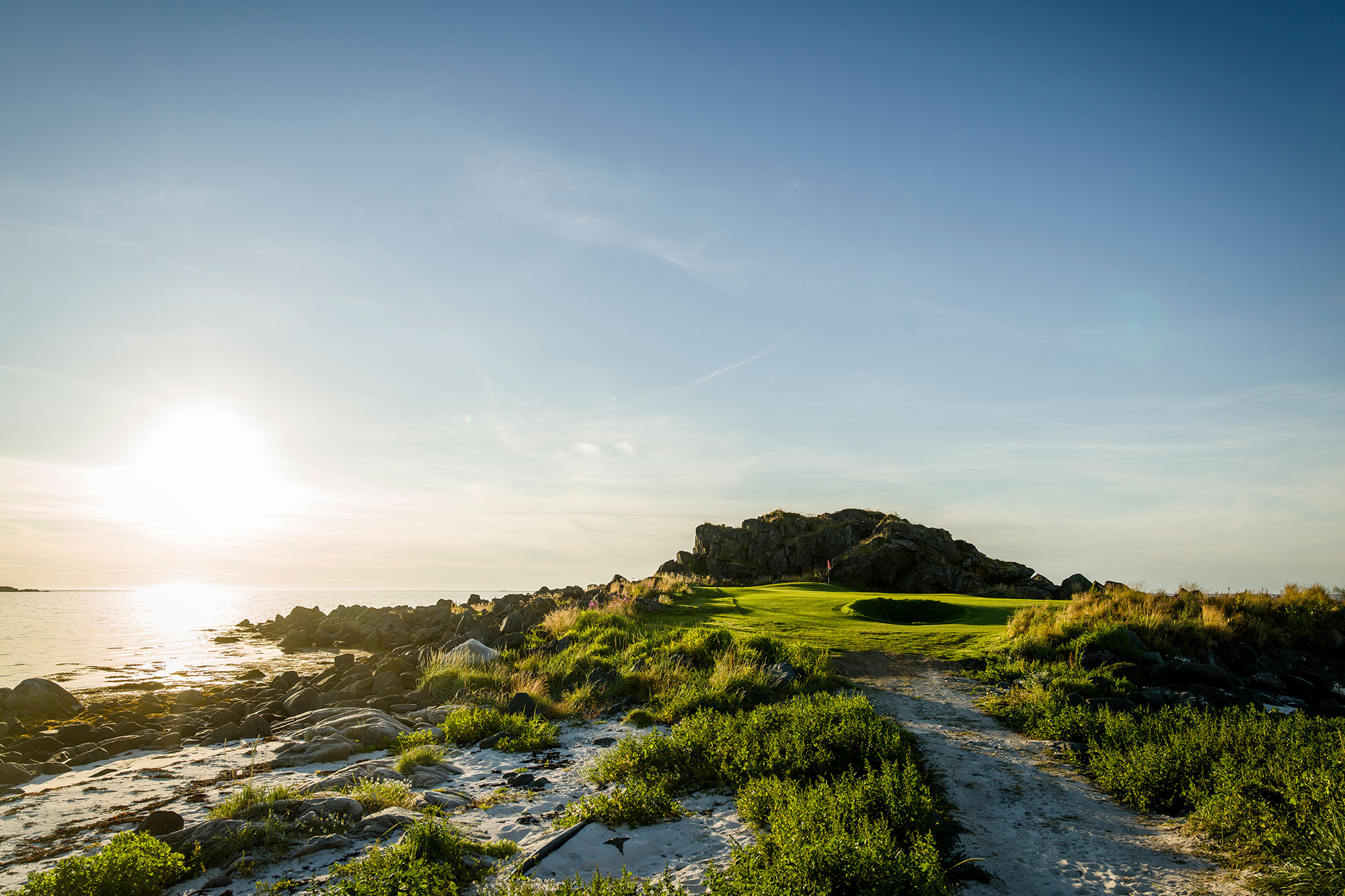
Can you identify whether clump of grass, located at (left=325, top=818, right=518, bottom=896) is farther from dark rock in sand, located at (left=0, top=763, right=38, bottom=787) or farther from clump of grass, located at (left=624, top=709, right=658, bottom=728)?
dark rock in sand, located at (left=0, top=763, right=38, bottom=787)

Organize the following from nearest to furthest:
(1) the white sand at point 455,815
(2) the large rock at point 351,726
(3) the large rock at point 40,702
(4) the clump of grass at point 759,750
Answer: (1) the white sand at point 455,815 → (4) the clump of grass at point 759,750 → (2) the large rock at point 351,726 → (3) the large rock at point 40,702

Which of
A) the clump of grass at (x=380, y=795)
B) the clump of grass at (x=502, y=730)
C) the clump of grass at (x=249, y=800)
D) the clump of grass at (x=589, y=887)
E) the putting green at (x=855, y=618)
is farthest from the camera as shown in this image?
the putting green at (x=855, y=618)

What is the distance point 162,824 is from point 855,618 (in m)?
19.7

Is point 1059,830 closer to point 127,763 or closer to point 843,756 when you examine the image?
point 843,756

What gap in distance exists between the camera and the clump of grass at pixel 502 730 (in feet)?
35.4

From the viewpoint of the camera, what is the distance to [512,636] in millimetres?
23141

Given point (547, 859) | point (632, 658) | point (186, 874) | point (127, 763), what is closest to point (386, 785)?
point (186, 874)

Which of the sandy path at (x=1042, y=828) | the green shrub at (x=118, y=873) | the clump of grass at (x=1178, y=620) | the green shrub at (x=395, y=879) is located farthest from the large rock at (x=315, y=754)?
the clump of grass at (x=1178, y=620)

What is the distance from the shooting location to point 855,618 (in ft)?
75.2

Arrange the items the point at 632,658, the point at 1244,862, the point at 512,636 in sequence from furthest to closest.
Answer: the point at 512,636 → the point at 632,658 → the point at 1244,862

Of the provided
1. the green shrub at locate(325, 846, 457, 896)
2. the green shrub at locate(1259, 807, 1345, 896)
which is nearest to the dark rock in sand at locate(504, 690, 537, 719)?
the green shrub at locate(325, 846, 457, 896)

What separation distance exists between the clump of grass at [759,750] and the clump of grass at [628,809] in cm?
62

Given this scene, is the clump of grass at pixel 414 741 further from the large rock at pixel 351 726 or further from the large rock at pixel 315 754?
the large rock at pixel 315 754

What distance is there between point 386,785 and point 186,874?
2135 millimetres
